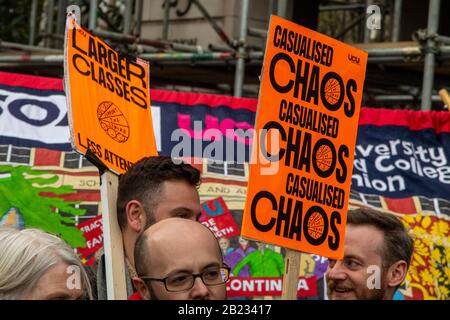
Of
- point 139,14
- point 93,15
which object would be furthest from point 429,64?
point 139,14

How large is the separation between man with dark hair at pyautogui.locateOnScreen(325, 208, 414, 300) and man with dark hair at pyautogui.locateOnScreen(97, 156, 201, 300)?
1.81 ft

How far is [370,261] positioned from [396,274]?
0.11m

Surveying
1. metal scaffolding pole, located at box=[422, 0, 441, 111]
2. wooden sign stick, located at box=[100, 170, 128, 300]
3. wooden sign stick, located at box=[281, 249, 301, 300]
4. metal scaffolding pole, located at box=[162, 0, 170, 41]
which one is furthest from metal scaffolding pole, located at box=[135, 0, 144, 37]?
wooden sign stick, located at box=[281, 249, 301, 300]

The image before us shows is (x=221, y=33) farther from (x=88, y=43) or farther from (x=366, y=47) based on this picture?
(x=88, y=43)

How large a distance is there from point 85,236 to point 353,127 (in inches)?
86.4

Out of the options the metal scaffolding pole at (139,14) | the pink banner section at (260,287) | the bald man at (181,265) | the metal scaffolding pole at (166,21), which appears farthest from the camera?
the metal scaffolding pole at (139,14)

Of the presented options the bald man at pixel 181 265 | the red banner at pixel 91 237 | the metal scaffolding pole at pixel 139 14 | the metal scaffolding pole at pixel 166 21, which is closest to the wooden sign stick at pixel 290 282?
the bald man at pixel 181 265

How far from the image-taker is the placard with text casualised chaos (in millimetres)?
3783

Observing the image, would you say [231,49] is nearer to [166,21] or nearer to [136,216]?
[166,21]

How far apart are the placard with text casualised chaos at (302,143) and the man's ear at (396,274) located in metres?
0.44

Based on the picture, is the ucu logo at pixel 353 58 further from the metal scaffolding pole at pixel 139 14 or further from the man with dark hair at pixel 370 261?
the metal scaffolding pole at pixel 139 14

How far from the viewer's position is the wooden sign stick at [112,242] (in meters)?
3.58

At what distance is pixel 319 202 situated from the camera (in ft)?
12.8

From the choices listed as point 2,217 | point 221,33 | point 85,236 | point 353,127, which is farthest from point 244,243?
point 221,33
